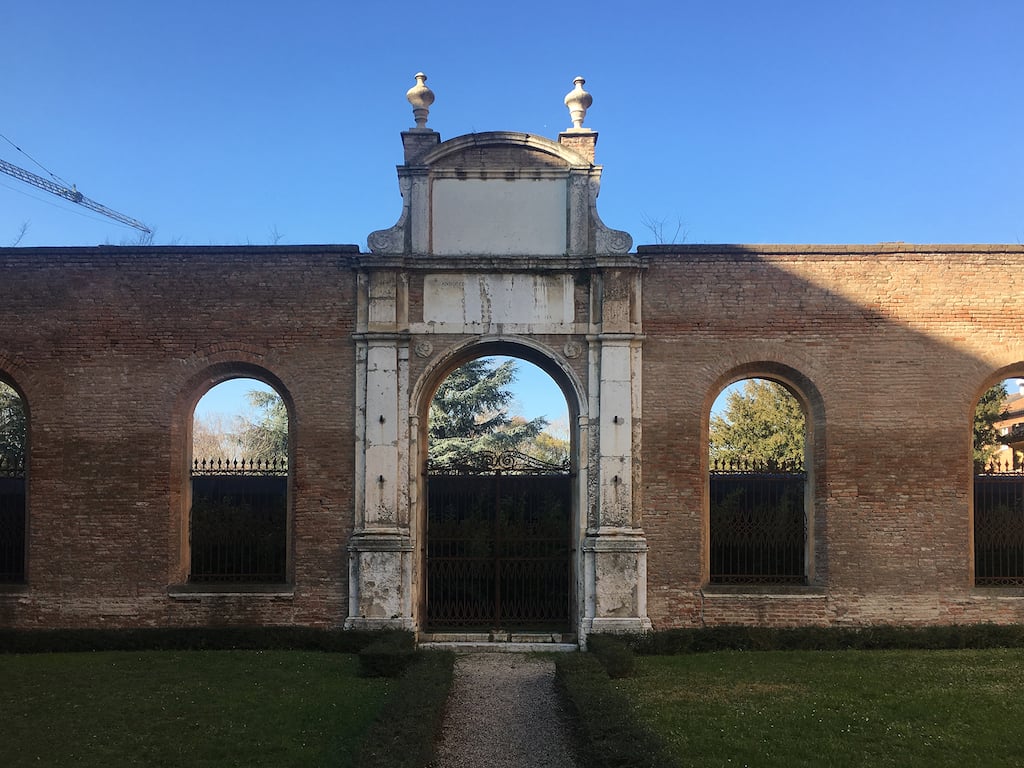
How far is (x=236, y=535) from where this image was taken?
42.3ft

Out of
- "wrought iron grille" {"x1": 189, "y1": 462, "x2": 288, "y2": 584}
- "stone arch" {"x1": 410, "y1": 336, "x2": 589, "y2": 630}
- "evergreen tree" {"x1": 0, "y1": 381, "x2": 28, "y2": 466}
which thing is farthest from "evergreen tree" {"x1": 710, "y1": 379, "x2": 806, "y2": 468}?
"evergreen tree" {"x1": 0, "y1": 381, "x2": 28, "y2": 466}

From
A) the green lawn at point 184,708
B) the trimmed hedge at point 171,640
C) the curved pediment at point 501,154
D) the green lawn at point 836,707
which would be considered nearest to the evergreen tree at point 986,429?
the green lawn at point 836,707

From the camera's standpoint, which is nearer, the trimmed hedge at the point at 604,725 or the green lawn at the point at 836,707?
the trimmed hedge at the point at 604,725

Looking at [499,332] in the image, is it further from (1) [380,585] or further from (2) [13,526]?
(2) [13,526]

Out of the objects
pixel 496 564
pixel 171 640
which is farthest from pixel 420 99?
pixel 171 640

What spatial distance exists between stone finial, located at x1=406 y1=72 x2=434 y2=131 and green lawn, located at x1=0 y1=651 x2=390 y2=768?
317 inches

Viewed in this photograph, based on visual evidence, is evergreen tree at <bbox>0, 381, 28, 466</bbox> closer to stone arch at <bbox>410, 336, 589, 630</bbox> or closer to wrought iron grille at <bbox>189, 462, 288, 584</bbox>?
wrought iron grille at <bbox>189, 462, 288, 584</bbox>

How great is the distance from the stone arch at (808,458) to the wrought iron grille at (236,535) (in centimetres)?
657

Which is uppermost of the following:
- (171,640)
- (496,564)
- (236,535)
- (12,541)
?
(236,535)

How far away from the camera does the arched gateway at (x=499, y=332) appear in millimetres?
11969

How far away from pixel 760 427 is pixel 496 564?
54.3 feet

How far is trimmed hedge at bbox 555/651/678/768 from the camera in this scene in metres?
6.34

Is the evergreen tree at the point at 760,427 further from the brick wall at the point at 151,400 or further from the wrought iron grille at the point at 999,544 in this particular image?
the brick wall at the point at 151,400

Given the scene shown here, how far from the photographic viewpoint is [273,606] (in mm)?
12148
